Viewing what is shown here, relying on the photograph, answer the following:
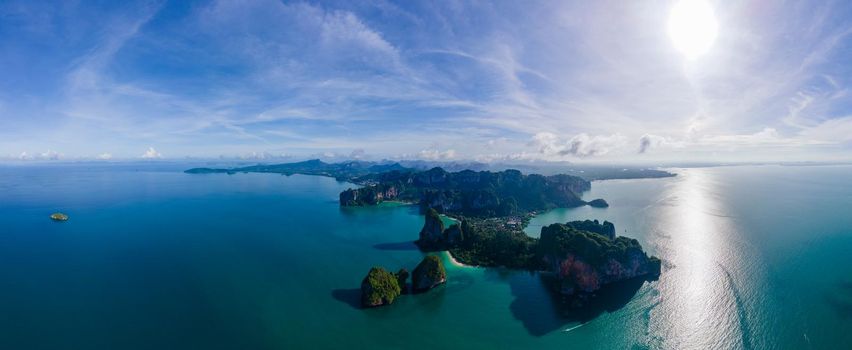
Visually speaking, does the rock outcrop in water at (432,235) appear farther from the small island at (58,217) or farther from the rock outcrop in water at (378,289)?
the small island at (58,217)

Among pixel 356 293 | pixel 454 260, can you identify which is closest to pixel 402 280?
pixel 356 293

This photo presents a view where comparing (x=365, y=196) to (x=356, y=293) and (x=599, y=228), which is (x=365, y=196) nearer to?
(x=599, y=228)

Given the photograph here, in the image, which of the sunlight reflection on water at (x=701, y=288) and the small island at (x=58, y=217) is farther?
the small island at (x=58, y=217)

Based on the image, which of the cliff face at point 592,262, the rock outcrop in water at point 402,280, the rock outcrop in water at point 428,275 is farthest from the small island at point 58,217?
the cliff face at point 592,262

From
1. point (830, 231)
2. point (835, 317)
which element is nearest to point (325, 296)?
point (835, 317)

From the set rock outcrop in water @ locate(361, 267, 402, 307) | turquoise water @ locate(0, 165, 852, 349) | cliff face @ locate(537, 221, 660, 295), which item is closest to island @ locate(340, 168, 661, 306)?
cliff face @ locate(537, 221, 660, 295)

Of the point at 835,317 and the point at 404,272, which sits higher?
the point at 404,272

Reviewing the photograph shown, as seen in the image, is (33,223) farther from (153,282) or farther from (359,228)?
(359,228)
